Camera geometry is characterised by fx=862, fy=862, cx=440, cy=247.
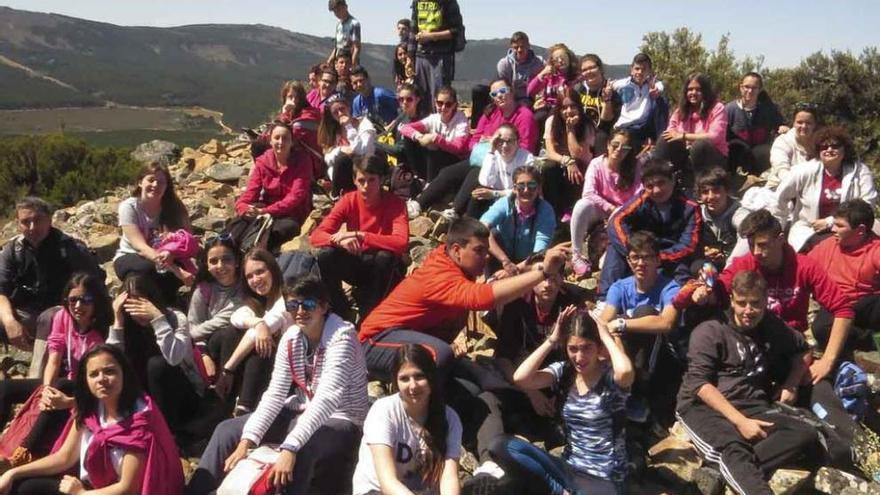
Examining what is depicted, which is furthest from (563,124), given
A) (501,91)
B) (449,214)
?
(449,214)

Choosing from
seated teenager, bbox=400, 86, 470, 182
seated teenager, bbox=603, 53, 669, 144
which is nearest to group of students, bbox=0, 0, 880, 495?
seated teenager, bbox=400, 86, 470, 182

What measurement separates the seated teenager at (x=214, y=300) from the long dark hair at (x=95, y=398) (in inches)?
49.5

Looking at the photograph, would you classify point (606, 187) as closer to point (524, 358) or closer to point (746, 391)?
point (524, 358)

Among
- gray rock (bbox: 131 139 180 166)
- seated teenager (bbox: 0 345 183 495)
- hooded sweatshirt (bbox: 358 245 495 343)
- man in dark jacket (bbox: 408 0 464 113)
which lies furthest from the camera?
gray rock (bbox: 131 139 180 166)

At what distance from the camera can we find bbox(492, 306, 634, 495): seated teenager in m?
5.04

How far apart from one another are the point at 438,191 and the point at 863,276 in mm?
4504

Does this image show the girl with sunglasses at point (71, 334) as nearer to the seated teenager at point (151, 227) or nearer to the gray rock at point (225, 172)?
the seated teenager at point (151, 227)

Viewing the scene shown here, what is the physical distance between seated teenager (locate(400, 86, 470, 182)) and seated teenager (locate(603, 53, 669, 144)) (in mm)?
1680

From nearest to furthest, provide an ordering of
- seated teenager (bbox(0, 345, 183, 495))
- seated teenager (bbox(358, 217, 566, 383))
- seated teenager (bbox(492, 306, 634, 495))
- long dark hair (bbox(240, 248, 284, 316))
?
seated teenager (bbox(0, 345, 183, 495))
seated teenager (bbox(492, 306, 634, 495))
seated teenager (bbox(358, 217, 566, 383))
long dark hair (bbox(240, 248, 284, 316))

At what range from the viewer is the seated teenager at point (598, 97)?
962 cm

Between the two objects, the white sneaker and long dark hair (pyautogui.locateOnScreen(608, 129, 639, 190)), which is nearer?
the white sneaker

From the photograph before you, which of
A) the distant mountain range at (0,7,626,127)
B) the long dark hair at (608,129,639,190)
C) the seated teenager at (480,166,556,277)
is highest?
the long dark hair at (608,129,639,190)

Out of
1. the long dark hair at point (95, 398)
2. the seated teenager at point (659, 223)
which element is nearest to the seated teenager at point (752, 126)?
the seated teenager at point (659, 223)

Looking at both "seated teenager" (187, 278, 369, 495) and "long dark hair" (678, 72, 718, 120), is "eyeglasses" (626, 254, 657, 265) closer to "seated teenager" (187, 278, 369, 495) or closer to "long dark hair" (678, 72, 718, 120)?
"seated teenager" (187, 278, 369, 495)
